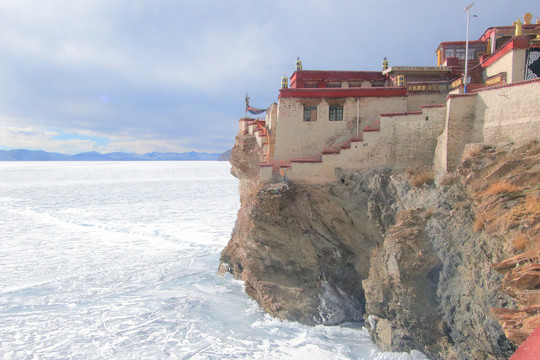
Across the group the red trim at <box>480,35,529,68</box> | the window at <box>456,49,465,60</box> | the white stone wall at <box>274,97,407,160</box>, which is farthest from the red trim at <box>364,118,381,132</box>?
the window at <box>456,49,465,60</box>

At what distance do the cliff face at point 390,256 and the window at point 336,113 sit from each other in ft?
11.4

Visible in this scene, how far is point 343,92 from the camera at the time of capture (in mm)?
18406

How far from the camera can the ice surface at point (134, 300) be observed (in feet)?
48.4

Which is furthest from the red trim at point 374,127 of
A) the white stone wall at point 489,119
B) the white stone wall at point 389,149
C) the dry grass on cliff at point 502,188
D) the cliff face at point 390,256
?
the dry grass on cliff at point 502,188

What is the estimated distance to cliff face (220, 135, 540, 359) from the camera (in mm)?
11508

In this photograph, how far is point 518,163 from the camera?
1229 centimetres

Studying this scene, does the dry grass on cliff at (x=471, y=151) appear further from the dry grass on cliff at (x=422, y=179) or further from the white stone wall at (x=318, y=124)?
the white stone wall at (x=318, y=124)

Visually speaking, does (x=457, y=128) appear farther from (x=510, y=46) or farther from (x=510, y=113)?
(x=510, y=46)

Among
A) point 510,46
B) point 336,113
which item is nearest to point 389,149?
point 336,113

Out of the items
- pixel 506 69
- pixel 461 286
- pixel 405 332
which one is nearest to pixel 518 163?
pixel 461 286

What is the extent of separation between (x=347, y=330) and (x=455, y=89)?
→ 13387 millimetres

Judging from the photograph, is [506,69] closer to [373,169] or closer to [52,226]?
[373,169]

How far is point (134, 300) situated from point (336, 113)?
48.4ft

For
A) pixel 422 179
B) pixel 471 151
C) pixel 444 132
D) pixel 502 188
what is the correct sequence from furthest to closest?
1. pixel 444 132
2. pixel 422 179
3. pixel 471 151
4. pixel 502 188
